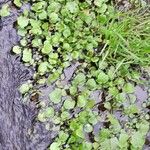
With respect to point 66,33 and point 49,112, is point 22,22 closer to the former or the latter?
point 66,33

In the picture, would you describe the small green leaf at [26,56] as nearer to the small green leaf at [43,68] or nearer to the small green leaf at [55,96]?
the small green leaf at [43,68]

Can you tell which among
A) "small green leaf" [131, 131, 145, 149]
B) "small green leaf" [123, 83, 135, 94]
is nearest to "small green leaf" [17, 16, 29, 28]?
"small green leaf" [123, 83, 135, 94]

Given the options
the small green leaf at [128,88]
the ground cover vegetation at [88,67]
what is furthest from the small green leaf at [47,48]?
the small green leaf at [128,88]

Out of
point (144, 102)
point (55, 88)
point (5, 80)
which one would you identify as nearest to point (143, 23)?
point (144, 102)

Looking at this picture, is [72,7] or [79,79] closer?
[79,79]

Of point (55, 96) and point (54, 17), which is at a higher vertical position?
point (54, 17)

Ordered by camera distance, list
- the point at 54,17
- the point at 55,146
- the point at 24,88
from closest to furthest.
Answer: the point at 55,146, the point at 24,88, the point at 54,17

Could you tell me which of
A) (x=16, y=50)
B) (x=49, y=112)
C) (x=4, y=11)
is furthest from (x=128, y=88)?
(x=4, y=11)

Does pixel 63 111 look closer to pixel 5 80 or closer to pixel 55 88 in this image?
pixel 55 88
